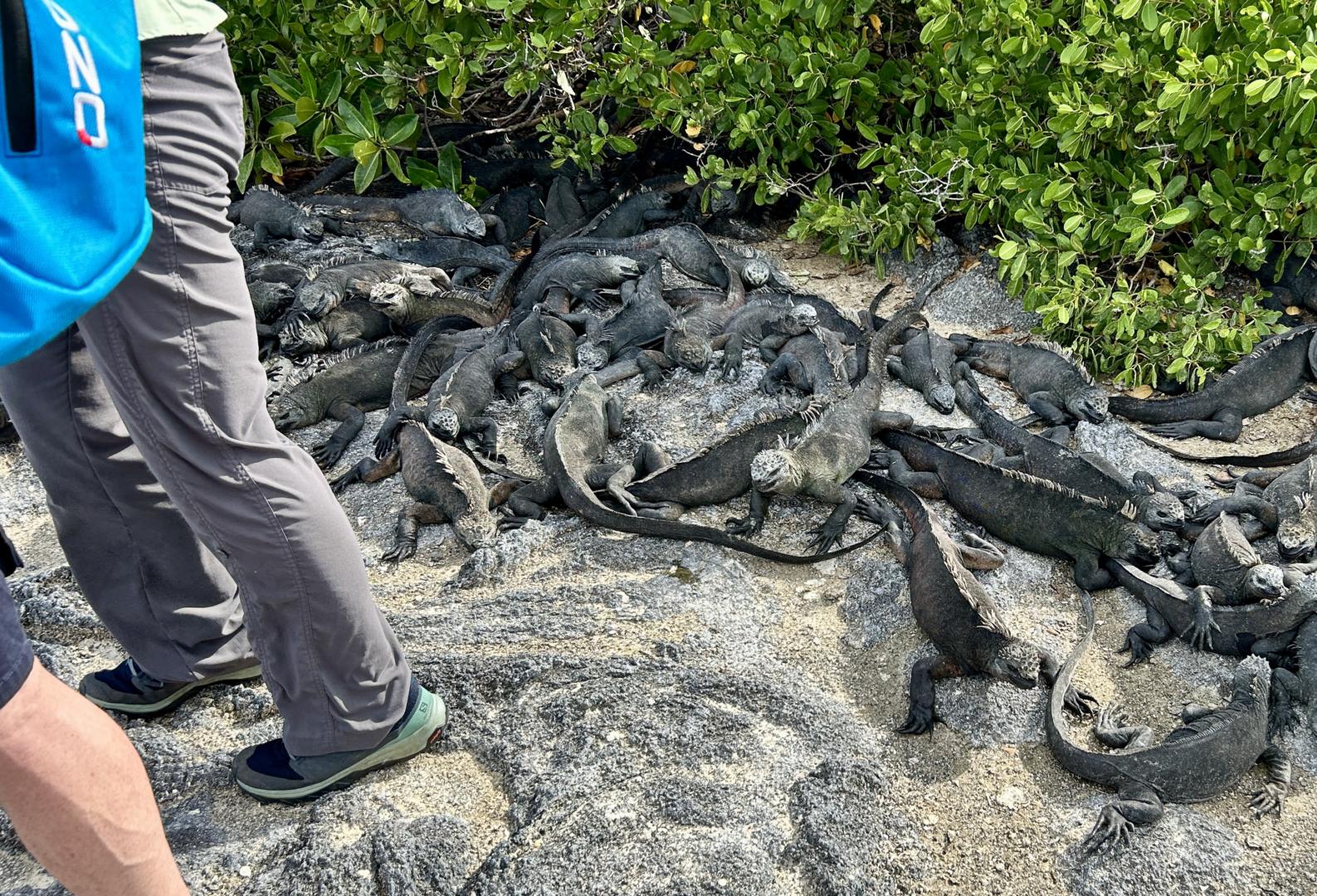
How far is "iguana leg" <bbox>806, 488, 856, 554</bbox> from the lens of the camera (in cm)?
363

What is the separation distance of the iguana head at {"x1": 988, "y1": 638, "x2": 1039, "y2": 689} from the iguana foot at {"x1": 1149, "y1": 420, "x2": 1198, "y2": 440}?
1816mm

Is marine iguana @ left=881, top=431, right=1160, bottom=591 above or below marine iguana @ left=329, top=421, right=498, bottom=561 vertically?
below

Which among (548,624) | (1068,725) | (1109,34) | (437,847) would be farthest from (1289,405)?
(437,847)

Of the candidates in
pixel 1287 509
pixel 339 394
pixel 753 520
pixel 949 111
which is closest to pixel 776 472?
pixel 753 520

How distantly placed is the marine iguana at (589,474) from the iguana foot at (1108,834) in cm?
123

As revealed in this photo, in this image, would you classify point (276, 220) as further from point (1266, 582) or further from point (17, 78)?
point (1266, 582)

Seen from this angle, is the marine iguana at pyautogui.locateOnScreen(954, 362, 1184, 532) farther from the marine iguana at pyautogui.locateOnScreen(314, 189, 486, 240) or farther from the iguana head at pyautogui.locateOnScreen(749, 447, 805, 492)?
the marine iguana at pyautogui.locateOnScreen(314, 189, 486, 240)

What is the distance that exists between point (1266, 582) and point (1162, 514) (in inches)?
18.5

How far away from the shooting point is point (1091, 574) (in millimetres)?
3395

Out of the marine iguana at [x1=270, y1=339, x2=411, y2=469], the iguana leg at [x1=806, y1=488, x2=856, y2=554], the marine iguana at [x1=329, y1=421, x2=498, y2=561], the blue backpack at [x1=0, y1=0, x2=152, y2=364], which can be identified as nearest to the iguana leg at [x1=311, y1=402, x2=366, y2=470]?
the marine iguana at [x1=270, y1=339, x2=411, y2=469]

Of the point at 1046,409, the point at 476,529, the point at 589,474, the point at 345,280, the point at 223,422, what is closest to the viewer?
the point at 223,422

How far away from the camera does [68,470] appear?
2525 millimetres

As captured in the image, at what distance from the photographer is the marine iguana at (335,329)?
16.6ft

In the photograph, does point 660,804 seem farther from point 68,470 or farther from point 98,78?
point 98,78
